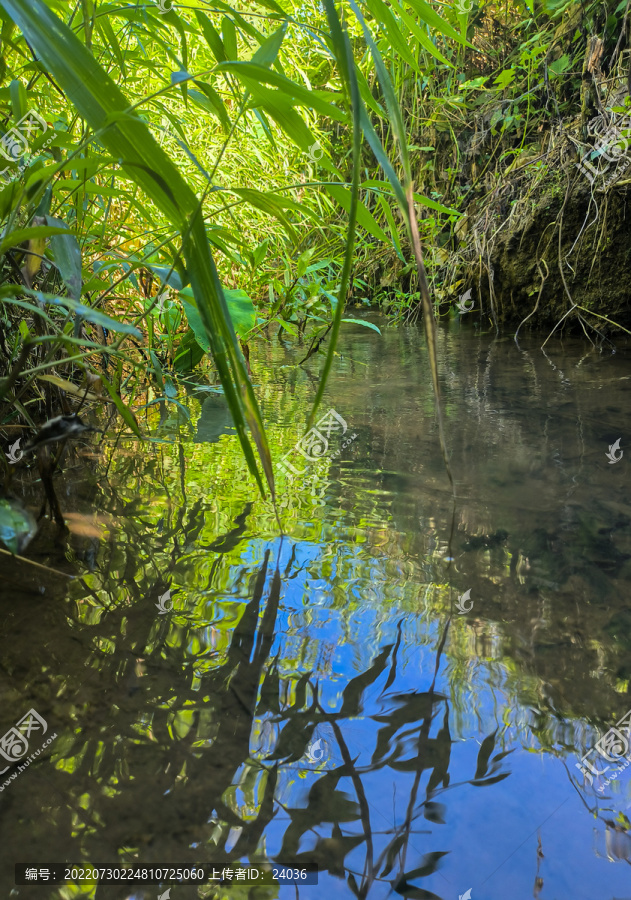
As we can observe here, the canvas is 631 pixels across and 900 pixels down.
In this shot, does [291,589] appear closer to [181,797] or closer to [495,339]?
[181,797]

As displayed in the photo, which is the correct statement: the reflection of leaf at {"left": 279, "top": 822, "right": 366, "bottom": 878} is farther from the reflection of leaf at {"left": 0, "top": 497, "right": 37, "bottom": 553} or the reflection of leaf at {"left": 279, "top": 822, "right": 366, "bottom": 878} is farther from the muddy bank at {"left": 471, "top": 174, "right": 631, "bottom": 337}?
the muddy bank at {"left": 471, "top": 174, "right": 631, "bottom": 337}

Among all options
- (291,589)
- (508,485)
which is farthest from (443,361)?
(291,589)

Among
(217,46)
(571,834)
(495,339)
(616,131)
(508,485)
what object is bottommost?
(495,339)

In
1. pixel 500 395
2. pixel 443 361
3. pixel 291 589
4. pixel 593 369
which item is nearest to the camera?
pixel 291 589

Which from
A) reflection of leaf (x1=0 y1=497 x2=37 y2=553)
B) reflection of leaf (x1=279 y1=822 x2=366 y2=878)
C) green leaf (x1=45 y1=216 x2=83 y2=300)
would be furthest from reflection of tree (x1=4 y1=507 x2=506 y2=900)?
green leaf (x1=45 y1=216 x2=83 y2=300)

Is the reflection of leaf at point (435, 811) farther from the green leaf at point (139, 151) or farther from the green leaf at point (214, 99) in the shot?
the green leaf at point (214, 99)

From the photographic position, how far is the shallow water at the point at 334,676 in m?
0.51

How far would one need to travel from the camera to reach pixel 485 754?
0.59 meters

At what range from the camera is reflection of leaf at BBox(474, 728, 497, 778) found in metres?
0.58

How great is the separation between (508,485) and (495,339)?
2.26 metres

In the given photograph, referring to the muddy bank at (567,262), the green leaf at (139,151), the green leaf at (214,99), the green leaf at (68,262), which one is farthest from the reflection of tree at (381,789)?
the muddy bank at (567,262)

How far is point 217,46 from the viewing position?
2.42 ft

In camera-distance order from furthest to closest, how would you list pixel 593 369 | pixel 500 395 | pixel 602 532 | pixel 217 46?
1. pixel 593 369
2. pixel 500 395
3. pixel 602 532
4. pixel 217 46

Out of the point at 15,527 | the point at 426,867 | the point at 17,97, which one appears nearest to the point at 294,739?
the point at 426,867
